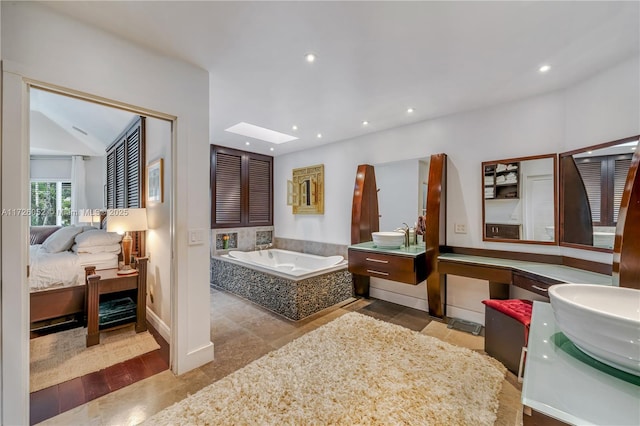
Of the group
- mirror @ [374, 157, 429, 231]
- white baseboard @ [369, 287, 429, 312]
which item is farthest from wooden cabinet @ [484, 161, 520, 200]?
white baseboard @ [369, 287, 429, 312]

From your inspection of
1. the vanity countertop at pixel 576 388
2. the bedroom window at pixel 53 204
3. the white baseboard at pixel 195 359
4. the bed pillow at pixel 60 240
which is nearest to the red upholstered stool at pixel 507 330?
the vanity countertop at pixel 576 388

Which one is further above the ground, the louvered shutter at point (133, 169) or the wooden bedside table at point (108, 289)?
the louvered shutter at point (133, 169)

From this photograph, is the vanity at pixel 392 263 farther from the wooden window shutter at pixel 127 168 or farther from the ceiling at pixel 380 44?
the wooden window shutter at pixel 127 168

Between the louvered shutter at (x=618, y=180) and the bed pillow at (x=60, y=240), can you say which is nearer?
the louvered shutter at (x=618, y=180)

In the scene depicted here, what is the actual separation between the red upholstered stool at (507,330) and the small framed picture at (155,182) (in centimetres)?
324

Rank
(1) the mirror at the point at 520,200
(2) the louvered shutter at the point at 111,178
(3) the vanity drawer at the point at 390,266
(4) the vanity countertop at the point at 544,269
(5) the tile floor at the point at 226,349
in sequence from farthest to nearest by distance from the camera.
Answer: (2) the louvered shutter at the point at 111,178 → (3) the vanity drawer at the point at 390,266 → (1) the mirror at the point at 520,200 → (4) the vanity countertop at the point at 544,269 → (5) the tile floor at the point at 226,349

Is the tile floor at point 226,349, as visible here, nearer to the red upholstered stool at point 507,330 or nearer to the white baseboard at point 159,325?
the white baseboard at point 159,325

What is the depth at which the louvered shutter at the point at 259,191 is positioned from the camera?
4859 millimetres

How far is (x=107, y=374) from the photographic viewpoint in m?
1.96

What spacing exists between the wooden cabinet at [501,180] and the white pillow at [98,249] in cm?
438

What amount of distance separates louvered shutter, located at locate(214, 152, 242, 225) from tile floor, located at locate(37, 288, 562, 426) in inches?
51.4

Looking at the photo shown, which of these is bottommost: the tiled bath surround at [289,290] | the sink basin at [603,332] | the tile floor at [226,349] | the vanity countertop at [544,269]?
the tile floor at [226,349]

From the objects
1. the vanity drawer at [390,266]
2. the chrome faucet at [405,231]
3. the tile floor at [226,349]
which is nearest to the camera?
the tile floor at [226,349]

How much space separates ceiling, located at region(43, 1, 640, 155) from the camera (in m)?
1.45
